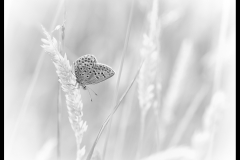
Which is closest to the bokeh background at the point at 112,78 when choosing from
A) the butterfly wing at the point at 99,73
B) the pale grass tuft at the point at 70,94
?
the butterfly wing at the point at 99,73

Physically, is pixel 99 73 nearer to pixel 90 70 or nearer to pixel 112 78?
pixel 90 70

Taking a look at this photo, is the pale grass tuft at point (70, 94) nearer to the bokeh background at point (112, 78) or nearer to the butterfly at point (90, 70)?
the butterfly at point (90, 70)

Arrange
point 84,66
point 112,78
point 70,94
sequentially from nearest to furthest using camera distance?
point 70,94 → point 84,66 → point 112,78

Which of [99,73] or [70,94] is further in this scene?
[99,73]

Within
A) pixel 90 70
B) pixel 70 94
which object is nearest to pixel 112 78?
pixel 90 70

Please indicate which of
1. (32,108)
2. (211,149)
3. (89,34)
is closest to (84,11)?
(89,34)

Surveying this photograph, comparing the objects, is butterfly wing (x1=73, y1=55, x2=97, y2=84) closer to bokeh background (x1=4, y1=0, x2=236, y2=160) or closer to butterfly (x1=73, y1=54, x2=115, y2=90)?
butterfly (x1=73, y1=54, x2=115, y2=90)

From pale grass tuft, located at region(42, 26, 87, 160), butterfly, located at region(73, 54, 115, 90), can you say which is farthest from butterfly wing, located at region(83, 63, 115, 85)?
pale grass tuft, located at region(42, 26, 87, 160)
